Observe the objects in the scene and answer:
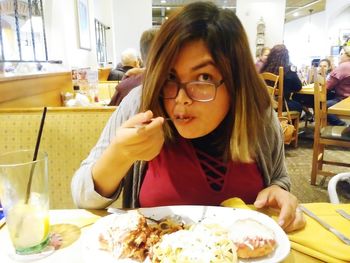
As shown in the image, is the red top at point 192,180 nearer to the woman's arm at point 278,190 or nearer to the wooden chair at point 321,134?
the woman's arm at point 278,190

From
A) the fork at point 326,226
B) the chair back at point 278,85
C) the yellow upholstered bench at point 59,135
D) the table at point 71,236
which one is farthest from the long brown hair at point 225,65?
the chair back at point 278,85

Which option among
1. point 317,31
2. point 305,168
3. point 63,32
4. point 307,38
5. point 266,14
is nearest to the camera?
point 63,32

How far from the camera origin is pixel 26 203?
0.59m

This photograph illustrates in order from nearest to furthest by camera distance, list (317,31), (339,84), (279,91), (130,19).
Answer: (279,91) → (339,84) → (130,19) → (317,31)

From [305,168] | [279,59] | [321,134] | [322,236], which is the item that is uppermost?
[279,59]

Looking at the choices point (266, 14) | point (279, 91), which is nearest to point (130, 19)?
point (266, 14)

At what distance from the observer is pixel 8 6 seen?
1.84m

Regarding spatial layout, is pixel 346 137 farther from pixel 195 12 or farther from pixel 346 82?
pixel 195 12

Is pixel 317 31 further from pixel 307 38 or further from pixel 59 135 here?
pixel 59 135

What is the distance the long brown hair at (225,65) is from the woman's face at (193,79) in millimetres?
15

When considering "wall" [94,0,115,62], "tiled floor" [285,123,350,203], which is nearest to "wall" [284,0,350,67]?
"tiled floor" [285,123,350,203]

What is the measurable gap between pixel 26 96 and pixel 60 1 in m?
1.50

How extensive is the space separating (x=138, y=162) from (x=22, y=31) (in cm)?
171

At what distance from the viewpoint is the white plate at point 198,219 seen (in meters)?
0.53
